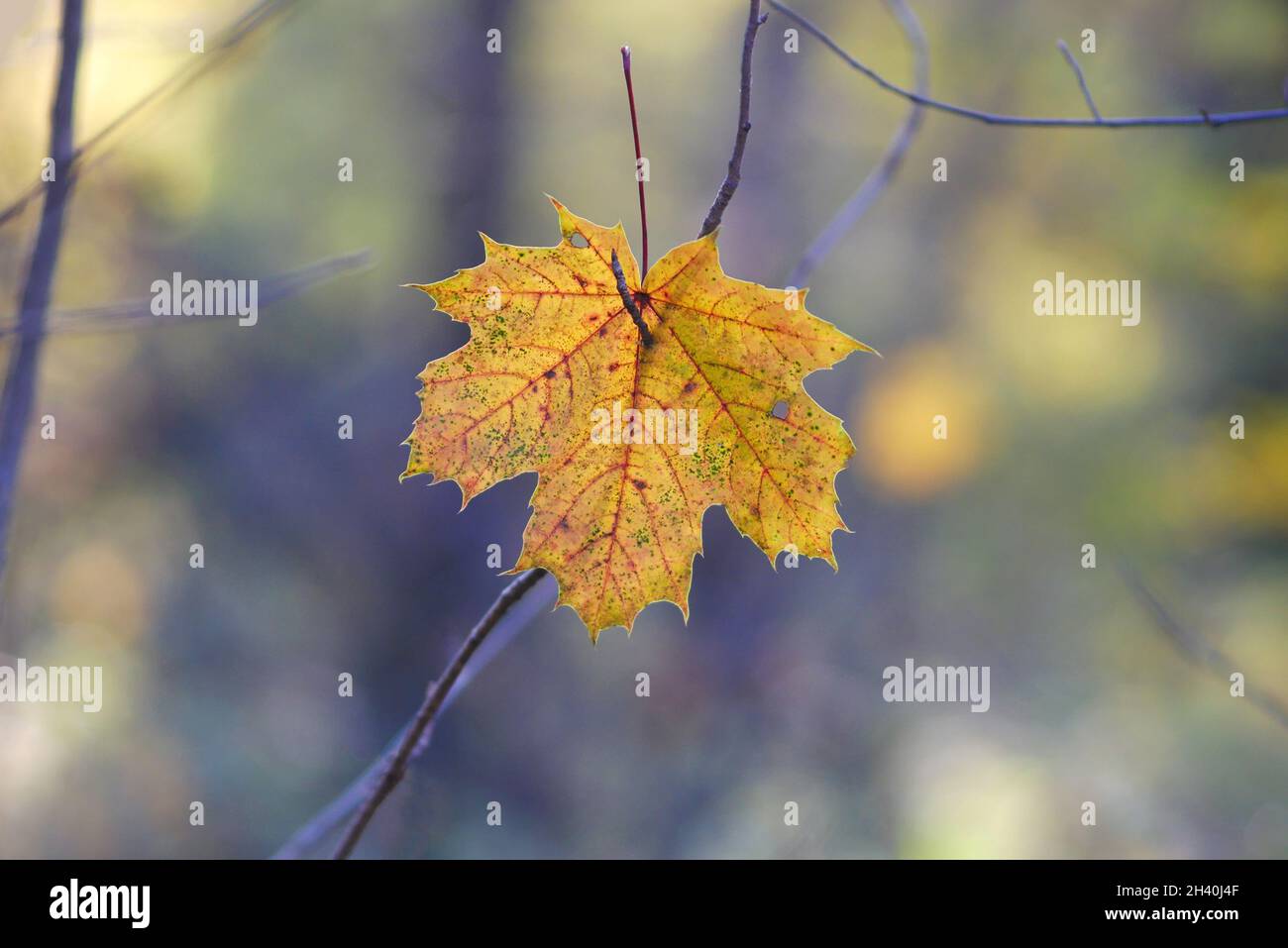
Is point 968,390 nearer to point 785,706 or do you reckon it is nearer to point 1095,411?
point 1095,411

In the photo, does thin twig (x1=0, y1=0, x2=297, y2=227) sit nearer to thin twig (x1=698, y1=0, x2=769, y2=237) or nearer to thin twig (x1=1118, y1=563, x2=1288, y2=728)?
thin twig (x1=698, y1=0, x2=769, y2=237)

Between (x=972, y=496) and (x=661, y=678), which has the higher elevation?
(x=972, y=496)

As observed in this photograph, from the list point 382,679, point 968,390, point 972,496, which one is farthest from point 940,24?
Result: point 382,679

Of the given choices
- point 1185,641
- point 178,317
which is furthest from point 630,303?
point 1185,641

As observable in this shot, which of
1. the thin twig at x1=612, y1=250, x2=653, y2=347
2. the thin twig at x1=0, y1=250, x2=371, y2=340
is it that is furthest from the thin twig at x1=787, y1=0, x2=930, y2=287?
the thin twig at x1=0, y1=250, x2=371, y2=340

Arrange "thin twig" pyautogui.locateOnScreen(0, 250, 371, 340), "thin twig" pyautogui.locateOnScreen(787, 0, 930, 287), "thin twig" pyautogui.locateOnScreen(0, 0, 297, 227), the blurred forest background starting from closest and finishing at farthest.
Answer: "thin twig" pyautogui.locateOnScreen(0, 0, 297, 227) < "thin twig" pyautogui.locateOnScreen(0, 250, 371, 340) < "thin twig" pyautogui.locateOnScreen(787, 0, 930, 287) < the blurred forest background
